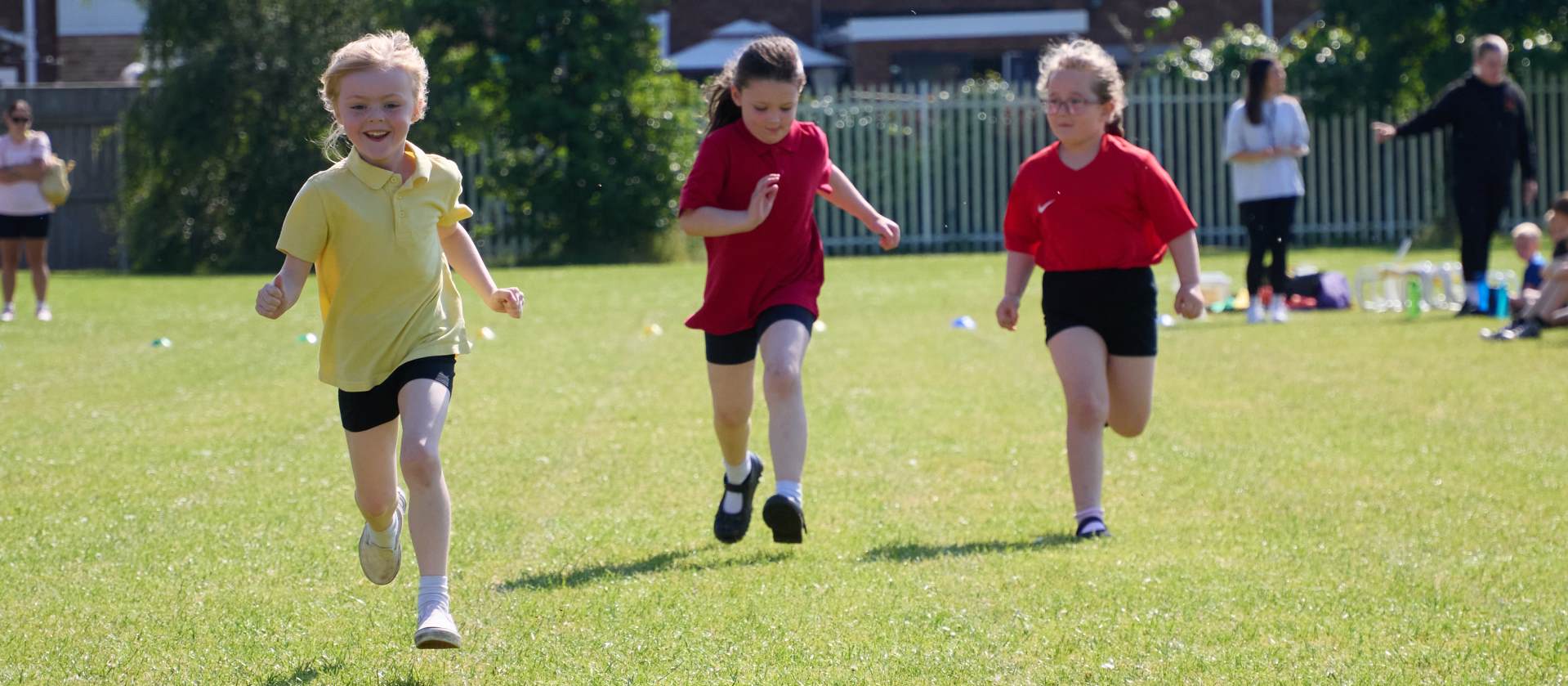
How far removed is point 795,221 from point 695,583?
1.29m

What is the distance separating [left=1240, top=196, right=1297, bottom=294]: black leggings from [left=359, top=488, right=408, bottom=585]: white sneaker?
33.0 ft

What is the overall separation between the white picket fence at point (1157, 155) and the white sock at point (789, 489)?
62.1ft

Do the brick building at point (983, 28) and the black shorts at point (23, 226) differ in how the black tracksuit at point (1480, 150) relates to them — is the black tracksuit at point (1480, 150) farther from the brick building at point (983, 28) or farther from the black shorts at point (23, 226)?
the brick building at point (983, 28)

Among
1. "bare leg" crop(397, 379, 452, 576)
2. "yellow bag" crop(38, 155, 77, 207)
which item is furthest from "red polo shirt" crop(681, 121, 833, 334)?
"yellow bag" crop(38, 155, 77, 207)

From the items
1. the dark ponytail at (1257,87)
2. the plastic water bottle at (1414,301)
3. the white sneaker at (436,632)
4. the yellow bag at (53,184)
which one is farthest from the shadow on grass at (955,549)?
the yellow bag at (53,184)

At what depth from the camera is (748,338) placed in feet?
18.9

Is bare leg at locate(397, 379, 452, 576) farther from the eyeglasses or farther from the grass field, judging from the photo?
the eyeglasses

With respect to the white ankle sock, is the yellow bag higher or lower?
higher

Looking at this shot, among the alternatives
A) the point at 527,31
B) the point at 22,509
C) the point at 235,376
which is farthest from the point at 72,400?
the point at 527,31

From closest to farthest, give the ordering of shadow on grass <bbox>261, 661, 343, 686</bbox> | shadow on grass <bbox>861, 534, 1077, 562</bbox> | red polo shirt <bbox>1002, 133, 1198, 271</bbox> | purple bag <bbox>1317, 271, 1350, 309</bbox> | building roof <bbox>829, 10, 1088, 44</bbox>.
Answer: shadow on grass <bbox>261, 661, 343, 686</bbox>, shadow on grass <bbox>861, 534, 1077, 562</bbox>, red polo shirt <bbox>1002, 133, 1198, 271</bbox>, purple bag <bbox>1317, 271, 1350, 309</bbox>, building roof <bbox>829, 10, 1088, 44</bbox>

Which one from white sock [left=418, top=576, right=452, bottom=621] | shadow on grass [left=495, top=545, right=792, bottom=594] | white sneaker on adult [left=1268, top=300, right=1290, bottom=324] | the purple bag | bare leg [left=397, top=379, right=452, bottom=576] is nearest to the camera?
white sock [left=418, top=576, right=452, bottom=621]

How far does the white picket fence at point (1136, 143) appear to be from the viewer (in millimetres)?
24453

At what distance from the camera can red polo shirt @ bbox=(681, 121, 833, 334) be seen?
18.8 ft

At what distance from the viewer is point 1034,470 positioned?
712 centimetres
